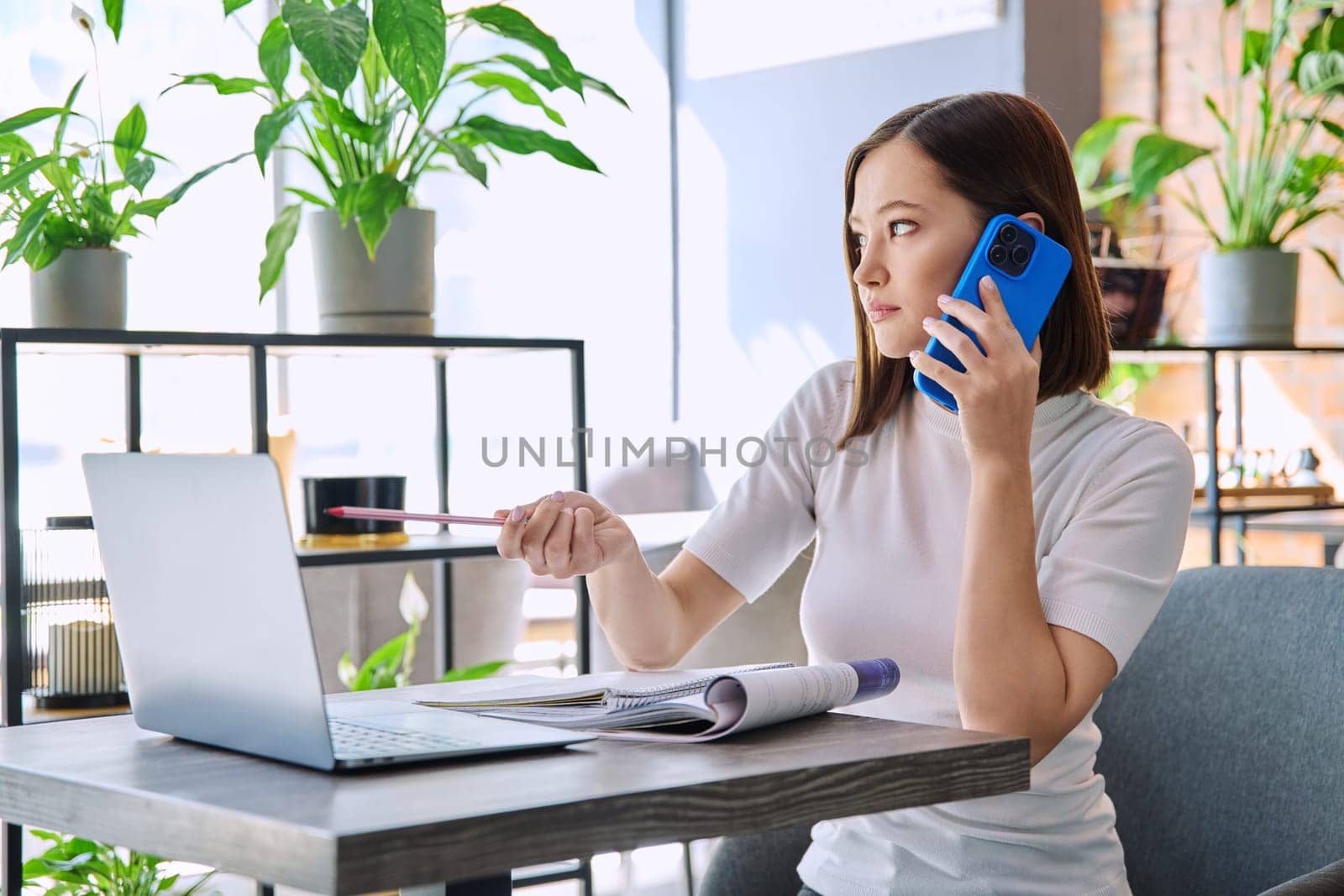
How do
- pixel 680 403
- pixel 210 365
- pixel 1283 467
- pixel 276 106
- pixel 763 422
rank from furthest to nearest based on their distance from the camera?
pixel 680 403 < pixel 763 422 < pixel 210 365 < pixel 1283 467 < pixel 276 106

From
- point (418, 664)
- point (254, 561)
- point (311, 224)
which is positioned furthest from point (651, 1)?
point (254, 561)

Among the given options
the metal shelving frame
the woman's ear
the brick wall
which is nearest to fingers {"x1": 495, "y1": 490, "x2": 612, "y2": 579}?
the woman's ear

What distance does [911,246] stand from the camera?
1.31m

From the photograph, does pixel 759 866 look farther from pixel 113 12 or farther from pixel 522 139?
pixel 113 12

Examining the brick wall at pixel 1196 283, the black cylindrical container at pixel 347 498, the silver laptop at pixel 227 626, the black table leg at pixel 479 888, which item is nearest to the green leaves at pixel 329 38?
the black cylindrical container at pixel 347 498

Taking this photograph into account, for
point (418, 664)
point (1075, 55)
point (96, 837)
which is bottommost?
point (418, 664)

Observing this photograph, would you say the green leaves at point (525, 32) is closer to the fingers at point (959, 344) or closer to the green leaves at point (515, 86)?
the green leaves at point (515, 86)

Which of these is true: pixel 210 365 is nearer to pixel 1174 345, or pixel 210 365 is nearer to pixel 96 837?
pixel 1174 345

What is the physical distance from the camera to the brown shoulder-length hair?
1.32 meters

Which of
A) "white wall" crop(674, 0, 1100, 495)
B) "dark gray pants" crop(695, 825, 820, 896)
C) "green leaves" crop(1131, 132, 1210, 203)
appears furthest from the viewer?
"white wall" crop(674, 0, 1100, 495)

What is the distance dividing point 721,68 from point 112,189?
271 cm

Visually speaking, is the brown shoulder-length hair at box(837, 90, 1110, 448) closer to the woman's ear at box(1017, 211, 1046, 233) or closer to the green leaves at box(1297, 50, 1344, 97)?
the woman's ear at box(1017, 211, 1046, 233)

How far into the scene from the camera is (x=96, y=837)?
2.63 ft

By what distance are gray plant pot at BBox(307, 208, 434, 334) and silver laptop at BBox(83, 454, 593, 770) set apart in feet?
4.05
